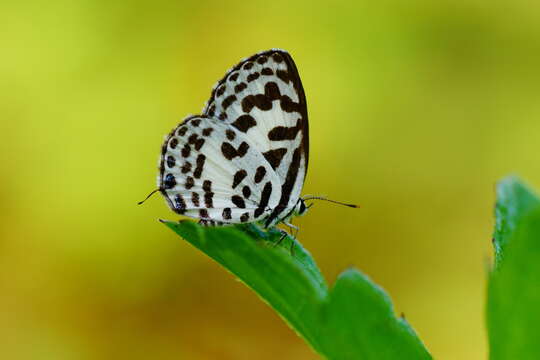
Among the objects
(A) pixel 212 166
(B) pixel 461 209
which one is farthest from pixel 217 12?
(A) pixel 212 166

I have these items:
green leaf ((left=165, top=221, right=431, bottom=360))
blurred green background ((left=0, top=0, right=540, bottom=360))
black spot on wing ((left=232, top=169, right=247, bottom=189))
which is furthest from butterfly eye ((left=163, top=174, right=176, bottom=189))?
blurred green background ((left=0, top=0, right=540, bottom=360))

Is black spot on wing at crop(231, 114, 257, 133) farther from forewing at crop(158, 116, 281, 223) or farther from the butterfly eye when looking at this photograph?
the butterfly eye

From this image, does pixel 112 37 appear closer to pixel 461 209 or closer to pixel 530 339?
→ pixel 461 209

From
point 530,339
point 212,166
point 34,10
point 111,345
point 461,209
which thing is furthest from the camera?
point 461,209

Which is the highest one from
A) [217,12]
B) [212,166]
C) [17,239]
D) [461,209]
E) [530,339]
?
[217,12]

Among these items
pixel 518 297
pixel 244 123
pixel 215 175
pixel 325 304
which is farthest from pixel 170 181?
pixel 518 297

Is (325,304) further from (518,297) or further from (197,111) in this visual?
(197,111)
